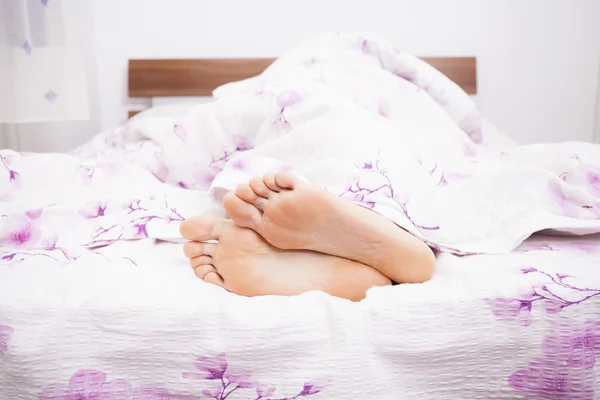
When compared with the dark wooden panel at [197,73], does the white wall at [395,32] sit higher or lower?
higher

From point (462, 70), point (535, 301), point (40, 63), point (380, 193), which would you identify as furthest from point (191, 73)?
point (535, 301)

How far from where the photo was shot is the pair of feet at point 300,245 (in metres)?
0.60

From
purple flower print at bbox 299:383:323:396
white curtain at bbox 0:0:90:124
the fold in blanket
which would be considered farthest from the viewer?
white curtain at bbox 0:0:90:124

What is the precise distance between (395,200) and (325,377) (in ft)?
0.95

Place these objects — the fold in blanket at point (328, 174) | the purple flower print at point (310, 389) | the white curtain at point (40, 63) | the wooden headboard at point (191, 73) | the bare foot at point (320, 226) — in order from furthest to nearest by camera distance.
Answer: the wooden headboard at point (191, 73), the white curtain at point (40, 63), the fold in blanket at point (328, 174), the bare foot at point (320, 226), the purple flower print at point (310, 389)

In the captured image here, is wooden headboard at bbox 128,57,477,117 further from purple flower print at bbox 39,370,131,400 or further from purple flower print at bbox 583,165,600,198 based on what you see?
purple flower print at bbox 39,370,131,400

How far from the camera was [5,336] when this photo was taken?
0.52m

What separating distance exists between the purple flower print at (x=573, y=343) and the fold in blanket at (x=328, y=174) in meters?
0.17

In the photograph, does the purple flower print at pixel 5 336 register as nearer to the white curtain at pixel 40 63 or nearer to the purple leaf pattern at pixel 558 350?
the purple leaf pattern at pixel 558 350

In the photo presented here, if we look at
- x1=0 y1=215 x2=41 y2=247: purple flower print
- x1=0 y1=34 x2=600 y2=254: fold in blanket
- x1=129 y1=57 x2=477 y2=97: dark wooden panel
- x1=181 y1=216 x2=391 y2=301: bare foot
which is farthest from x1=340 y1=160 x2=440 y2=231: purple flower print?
x1=129 y1=57 x2=477 y2=97: dark wooden panel

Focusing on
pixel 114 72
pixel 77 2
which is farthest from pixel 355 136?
pixel 114 72

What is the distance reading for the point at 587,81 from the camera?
7.23 feet

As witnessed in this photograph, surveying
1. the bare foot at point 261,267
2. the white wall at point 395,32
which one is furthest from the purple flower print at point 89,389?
the white wall at point 395,32

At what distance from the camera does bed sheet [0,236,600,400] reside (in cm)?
51
